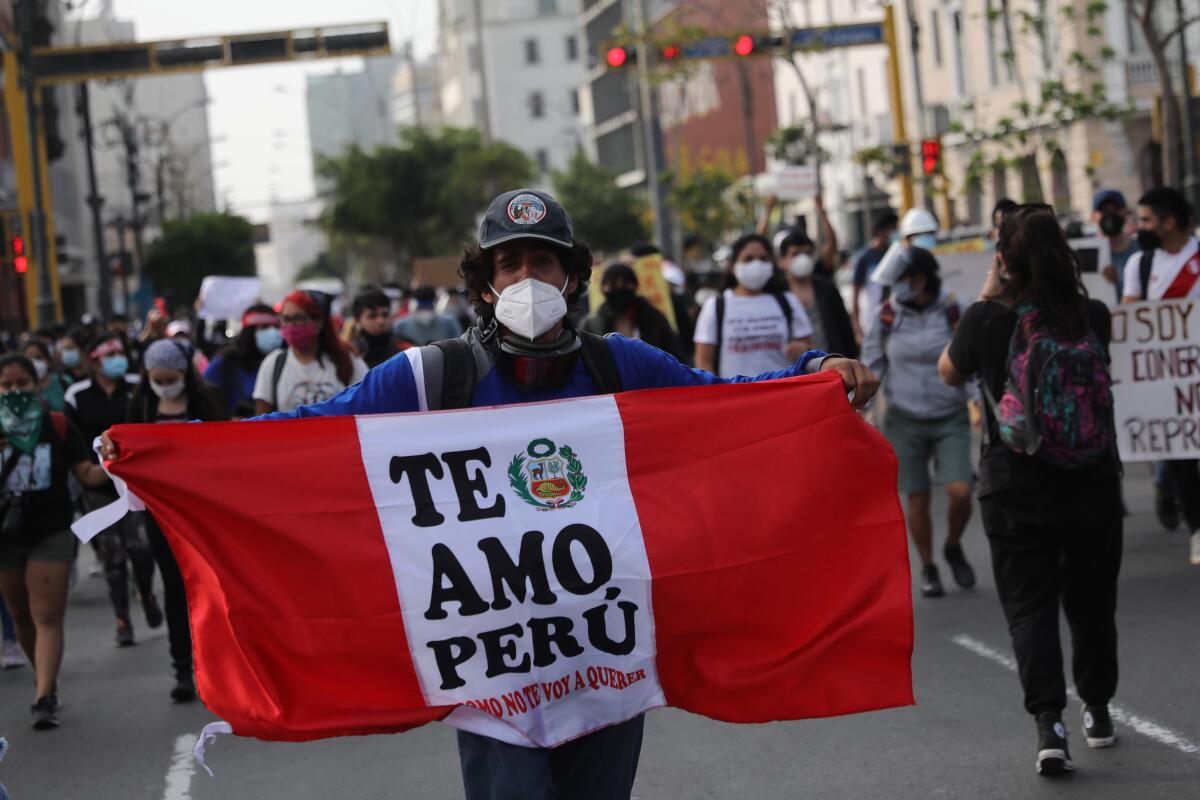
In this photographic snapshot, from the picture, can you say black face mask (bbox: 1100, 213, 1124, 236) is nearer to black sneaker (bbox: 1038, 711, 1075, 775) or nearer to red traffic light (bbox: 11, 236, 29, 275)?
black sneaker (bbox: 1038, 711, 1075, 775)

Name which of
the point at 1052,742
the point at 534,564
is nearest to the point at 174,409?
the point at 1052,742

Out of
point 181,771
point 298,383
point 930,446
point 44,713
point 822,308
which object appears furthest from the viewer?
point 822,308

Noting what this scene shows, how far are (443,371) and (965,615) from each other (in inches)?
234

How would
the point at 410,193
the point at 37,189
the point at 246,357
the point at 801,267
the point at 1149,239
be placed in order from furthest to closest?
the point at 410,193 → the point at 37,189 → the point at 801,267 → the point at 246,357 → the point at 1149,239

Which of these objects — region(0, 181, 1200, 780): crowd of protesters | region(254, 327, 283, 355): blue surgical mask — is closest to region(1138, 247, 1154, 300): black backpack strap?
region(0, 181, 1200, 780): crowd of protesters

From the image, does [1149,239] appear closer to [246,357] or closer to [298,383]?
[298,383]

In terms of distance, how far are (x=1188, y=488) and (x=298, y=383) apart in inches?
197

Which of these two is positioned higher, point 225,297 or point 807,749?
point 225,297

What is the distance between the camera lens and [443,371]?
15.0 feet

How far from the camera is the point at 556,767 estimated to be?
454 cm

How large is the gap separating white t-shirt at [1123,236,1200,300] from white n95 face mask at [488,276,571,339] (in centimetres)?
708

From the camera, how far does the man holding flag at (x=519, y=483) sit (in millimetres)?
4430

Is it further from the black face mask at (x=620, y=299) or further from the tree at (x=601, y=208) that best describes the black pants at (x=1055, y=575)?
the tree at (x=601, y=208)

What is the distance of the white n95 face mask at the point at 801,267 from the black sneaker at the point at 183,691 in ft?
15.9
